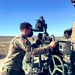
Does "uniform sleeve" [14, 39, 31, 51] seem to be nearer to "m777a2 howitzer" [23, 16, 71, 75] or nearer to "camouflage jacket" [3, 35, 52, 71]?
"camouflage jacket" [3, 35, 52, 71]

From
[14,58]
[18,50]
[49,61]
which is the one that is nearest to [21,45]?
[18,50]

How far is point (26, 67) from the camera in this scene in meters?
7.30

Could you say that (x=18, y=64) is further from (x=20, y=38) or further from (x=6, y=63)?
(x=20, y=38)

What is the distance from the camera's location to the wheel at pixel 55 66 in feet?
21.4

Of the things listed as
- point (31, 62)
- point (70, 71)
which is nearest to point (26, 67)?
point (31, 62)

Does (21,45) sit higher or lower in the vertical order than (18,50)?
higher

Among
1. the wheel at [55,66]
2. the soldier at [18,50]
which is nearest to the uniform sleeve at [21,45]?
the soldier at [18,50]

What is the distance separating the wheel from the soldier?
0.81 meters

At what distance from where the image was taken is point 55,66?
6.66m

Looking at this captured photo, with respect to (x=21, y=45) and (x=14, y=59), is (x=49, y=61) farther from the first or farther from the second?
(x=21, y=45)

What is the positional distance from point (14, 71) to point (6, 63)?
0.87 feet

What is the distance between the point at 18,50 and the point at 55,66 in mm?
1113

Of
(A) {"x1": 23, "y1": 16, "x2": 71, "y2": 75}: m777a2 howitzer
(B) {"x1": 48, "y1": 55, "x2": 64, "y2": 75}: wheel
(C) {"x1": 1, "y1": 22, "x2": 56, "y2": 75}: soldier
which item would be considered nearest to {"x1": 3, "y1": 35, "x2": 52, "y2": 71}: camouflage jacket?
(C) {"x1": 1, "y1": 22, "x2": 56, "y2": 75}: soldier

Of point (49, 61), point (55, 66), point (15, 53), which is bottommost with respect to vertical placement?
point (55, 66)
